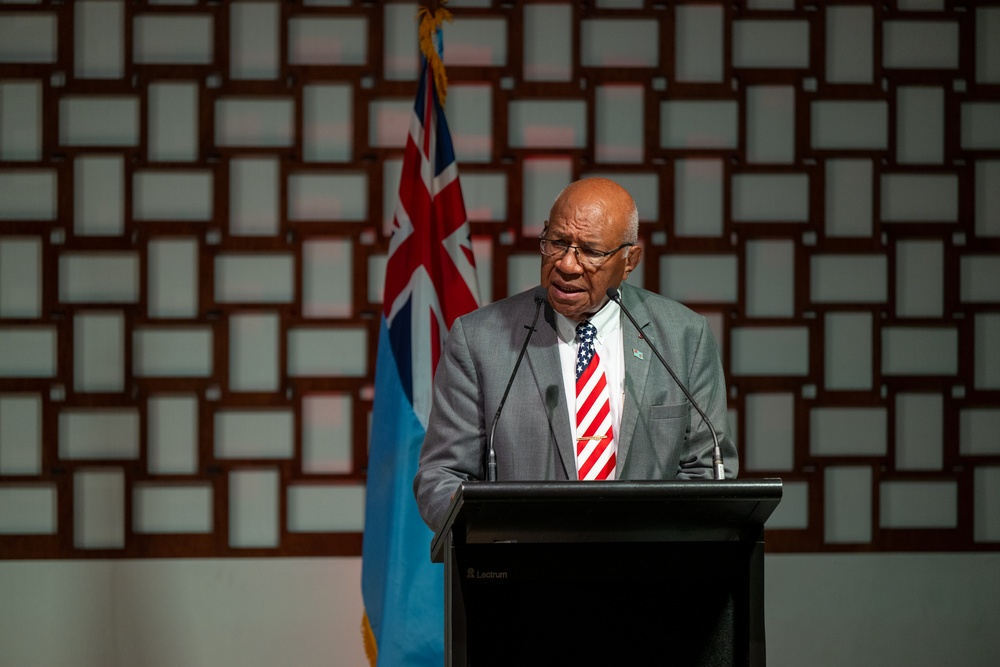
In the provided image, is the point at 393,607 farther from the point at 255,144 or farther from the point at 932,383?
the point at 932,383

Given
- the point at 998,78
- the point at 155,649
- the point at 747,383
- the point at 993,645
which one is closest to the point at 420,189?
the point at 747,383

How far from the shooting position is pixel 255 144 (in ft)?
12.8

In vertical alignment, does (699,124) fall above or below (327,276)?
above

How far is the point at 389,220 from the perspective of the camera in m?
3.91

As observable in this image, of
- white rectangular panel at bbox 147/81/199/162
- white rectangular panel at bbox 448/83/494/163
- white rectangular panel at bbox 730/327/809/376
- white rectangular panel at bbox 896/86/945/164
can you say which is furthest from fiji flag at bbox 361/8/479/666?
white rectangular panel at bbox 896/86/945/164

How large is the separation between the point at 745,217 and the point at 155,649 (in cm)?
282

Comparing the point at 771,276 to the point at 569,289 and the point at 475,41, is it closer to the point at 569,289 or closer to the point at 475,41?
the point at 475,41

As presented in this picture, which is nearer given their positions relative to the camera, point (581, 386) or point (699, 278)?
point (581, 386)

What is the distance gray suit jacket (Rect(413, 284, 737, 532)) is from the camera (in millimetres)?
2004

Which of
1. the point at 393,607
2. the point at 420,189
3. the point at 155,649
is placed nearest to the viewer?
the point at 393,607

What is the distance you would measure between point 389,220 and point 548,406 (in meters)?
2.05

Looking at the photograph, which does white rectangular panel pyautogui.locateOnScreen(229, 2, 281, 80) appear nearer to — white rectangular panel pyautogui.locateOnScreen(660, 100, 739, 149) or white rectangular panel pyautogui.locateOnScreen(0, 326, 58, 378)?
white rectangular panel pyautogui.locateOnScreen(0, 326, 58, 378)

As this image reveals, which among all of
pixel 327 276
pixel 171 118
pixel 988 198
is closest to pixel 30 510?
pixel 327 276

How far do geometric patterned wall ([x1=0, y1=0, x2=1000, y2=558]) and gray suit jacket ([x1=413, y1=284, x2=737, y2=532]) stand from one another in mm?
1821
